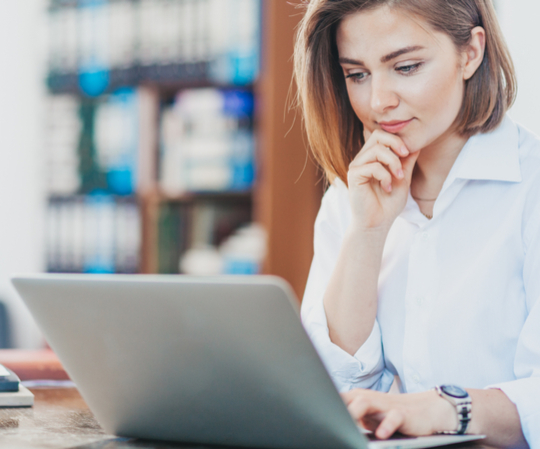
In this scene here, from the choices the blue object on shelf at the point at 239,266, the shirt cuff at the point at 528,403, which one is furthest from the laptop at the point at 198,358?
the blue object on shelf at the point at 239,266

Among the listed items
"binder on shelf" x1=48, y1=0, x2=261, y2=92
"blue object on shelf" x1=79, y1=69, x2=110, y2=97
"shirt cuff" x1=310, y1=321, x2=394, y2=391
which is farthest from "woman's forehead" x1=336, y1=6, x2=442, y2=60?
"blue object on shelf" x1=79, y1=69, x2=110, y2=97

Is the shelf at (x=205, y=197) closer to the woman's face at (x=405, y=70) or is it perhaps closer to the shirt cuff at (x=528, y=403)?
the woman's face at (x=405, y=70)

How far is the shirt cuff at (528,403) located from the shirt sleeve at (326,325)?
25cm

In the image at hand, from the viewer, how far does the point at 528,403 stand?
831mm

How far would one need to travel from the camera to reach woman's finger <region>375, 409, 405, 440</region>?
0.67m

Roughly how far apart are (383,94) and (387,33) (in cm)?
10

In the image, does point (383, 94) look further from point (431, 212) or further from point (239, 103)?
point (239, 103)

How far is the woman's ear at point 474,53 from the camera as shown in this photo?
1077mm

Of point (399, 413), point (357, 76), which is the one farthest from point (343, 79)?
point (399, 413)

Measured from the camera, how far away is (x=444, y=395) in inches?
30.0

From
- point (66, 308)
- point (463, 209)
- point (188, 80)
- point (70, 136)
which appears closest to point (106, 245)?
point (70, 136)

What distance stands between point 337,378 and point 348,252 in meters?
0.22

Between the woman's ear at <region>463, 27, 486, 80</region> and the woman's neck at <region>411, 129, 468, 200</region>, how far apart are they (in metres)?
0.12

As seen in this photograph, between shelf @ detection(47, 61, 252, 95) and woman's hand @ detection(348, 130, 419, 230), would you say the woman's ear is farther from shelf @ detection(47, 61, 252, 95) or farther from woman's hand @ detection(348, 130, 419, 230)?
shelf @ detection(47, 61, 252, 95)
